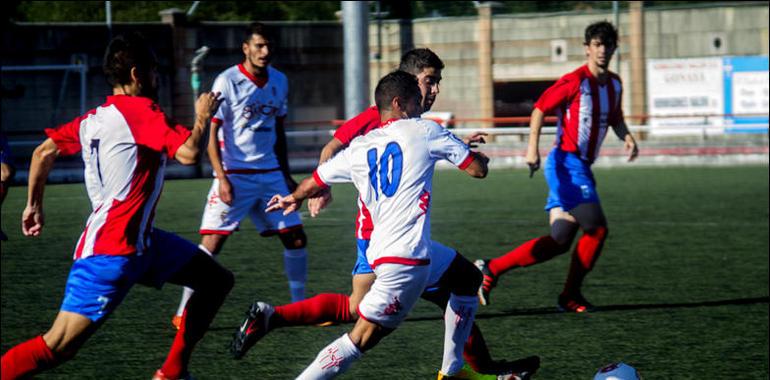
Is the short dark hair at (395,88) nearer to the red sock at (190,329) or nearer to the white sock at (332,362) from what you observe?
the white sock at (332,362)

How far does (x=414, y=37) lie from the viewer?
31672mm

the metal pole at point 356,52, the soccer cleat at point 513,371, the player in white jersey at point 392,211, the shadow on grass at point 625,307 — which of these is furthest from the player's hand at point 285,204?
the metal pole at point 356,52

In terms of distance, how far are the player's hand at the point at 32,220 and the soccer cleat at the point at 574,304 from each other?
3.96m

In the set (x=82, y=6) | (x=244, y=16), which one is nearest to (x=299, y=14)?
(x=244, y=16)

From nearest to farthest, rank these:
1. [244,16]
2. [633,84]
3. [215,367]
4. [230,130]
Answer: [215,367] → [230,130] → [633,84] → [244,16]

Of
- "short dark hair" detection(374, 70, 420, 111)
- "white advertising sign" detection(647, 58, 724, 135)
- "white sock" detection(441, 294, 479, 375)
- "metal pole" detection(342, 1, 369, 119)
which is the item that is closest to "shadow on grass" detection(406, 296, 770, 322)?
"white sock" detection(441, 294, 479, 375)

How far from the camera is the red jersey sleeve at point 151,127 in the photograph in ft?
15.1

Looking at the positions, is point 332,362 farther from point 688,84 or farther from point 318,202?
point 688,84

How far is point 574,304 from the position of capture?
7.92m

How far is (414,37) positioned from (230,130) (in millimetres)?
24249

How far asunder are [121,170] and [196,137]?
42 centimetres

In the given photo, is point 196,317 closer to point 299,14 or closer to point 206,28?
point 206,28

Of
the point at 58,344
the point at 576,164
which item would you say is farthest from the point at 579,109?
the point at 58,344

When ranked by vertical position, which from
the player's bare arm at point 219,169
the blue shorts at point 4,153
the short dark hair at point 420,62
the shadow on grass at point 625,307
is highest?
the short dark hair at point 420,62
